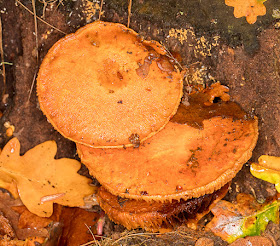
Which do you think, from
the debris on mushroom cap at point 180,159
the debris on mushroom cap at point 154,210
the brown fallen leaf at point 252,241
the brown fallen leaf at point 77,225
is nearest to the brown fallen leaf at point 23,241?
the brown fallen leaf at point 77,225

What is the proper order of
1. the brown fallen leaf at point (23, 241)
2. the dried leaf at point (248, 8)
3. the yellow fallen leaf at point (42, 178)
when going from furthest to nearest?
the brown fallen leaf at point (23, 241), the yellow fallen leaf at point (42, 178), the dried leaf at point (248, 8)

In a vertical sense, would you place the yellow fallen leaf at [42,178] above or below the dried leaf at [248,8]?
below

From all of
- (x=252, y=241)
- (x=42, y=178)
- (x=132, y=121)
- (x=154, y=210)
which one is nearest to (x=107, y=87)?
(x=132, y=121)

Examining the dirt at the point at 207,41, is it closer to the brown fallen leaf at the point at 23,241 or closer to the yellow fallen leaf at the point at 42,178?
the yellow fallen leaf at the point at 42,178

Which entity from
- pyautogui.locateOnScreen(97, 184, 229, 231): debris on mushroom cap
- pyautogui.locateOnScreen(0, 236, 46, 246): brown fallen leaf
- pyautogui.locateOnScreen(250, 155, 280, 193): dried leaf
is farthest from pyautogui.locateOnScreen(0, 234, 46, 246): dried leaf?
pyautogui.locateOnScreen(250, 155, 280, 193): dried leaf

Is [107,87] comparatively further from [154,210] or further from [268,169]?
[268,169]

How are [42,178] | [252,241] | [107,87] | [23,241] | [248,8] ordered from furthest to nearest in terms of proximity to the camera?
[23,241], [42,178], [252,241], [248,8], [107,87]
